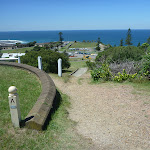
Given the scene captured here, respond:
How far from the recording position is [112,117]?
16.5 ft

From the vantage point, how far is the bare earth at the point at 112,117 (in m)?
3.76

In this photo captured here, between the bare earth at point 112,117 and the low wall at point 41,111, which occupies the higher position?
the low wall at point 41,111

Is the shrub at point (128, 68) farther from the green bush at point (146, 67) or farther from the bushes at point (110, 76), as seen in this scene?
the green bush at point (146, 67)

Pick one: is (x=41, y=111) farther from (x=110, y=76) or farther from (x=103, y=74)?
(x=110, y=76)

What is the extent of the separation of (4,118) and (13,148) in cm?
116

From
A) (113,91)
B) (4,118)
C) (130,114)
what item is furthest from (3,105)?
(113,91)

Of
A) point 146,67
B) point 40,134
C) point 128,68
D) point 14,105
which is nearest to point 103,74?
point 128,68

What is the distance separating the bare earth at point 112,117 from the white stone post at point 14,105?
1469mm

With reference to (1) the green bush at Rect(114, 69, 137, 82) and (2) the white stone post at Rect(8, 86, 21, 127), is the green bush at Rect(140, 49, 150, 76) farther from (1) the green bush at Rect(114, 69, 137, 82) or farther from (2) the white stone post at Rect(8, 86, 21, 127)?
(2) the white stone post at Rect(8, 86, 21, 127)

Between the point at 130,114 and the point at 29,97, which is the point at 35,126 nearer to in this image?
the point at 29,97

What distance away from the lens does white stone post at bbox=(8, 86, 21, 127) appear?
3410 millimetres

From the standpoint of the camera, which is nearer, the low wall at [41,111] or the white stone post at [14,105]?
the white stone post at [14,105]

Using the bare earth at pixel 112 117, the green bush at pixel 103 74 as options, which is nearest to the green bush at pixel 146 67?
the green bush at pixel 103 74

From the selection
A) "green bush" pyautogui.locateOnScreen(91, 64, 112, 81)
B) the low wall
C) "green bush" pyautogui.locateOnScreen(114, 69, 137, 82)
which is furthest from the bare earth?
"green bush" pyautogui.locateOnScreen(91, 64, 112, 81)
